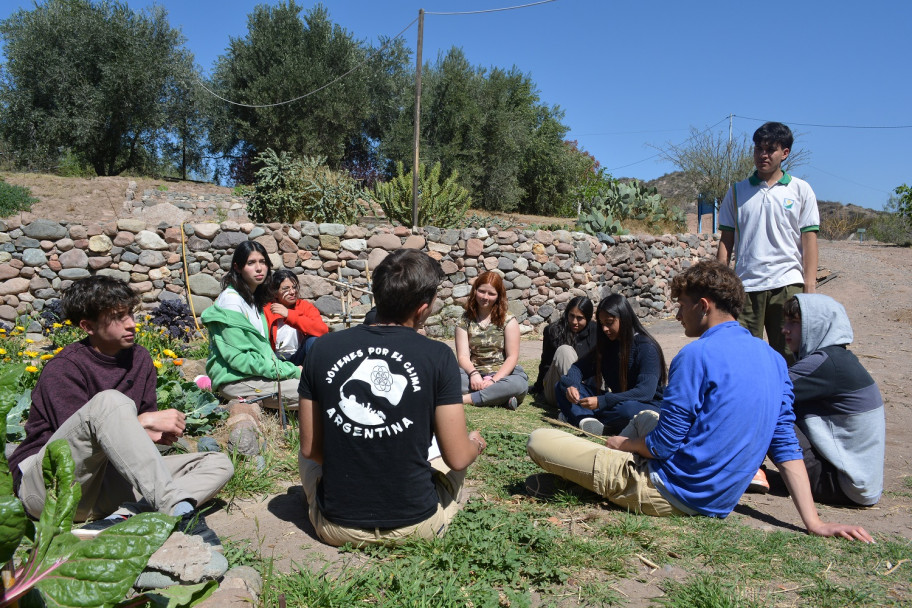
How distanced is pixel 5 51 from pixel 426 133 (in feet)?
45.1

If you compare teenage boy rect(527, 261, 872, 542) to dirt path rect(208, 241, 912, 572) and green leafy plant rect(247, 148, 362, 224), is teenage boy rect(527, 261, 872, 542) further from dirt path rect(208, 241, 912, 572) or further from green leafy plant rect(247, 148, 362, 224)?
green leafy plant rect(247, 148, 362, 224)

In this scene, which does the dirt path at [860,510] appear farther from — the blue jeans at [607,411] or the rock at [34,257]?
the rock at [34,257]

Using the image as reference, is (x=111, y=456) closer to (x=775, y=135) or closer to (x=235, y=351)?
(x=235, y=351)

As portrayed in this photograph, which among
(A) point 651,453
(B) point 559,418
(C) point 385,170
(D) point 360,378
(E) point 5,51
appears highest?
(E) point 5,51

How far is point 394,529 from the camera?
2.37 meters

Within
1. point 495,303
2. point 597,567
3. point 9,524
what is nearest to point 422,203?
point 495,303

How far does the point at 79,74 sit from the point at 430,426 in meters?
22.8

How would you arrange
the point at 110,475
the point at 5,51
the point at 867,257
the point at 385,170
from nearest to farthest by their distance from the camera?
the point at 110,475, the point at 867,257, the point at 5,51, the point at 385,170

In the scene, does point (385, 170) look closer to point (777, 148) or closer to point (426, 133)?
point (426, 133)

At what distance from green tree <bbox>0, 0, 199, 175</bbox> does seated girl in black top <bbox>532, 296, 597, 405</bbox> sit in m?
20.3

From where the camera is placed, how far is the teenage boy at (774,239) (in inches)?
152

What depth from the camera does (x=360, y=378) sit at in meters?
2.23

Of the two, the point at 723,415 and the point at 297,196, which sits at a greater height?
the point at 297,196

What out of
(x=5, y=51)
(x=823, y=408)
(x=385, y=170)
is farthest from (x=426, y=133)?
(x=823, y=408)
